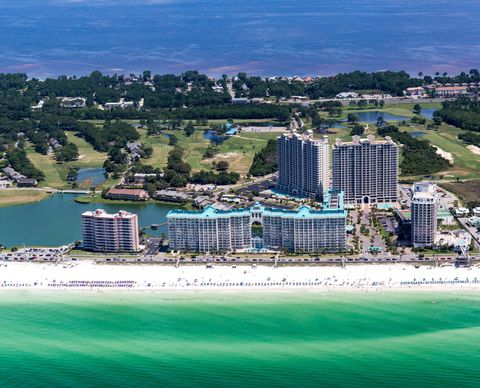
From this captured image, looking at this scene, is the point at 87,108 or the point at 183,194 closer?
the point at 183,194

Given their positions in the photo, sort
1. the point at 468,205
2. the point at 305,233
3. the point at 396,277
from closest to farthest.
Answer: the point at 396,277 < the point at 305,233 < the point at 468,205

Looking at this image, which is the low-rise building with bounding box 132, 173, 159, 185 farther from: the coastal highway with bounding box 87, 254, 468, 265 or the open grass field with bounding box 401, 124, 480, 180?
the open grass field with bounding box 401, 124, 480, 180

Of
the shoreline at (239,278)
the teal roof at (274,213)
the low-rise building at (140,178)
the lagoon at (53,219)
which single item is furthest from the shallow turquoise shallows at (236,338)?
the low-rise building at (140,178)

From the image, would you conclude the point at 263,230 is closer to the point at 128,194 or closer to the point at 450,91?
the point at 128,194
